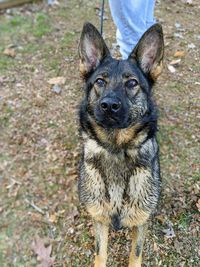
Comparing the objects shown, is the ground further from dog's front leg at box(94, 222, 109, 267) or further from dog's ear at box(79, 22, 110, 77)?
dog's ear at box(79, 22, 110, 77)

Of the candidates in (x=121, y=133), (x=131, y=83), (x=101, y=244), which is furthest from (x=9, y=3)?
(x=101, y=244)

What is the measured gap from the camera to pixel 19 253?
150 inches

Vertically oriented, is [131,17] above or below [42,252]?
above

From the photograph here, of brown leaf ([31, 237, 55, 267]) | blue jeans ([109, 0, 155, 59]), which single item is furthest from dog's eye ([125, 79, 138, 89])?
brown leaf ([31, 237, 55, 267])

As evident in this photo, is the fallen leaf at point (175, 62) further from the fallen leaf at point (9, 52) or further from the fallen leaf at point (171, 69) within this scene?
the fallen leaf at point (9, 52)

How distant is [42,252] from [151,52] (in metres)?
2.28

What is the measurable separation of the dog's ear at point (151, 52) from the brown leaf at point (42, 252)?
207 centimetres

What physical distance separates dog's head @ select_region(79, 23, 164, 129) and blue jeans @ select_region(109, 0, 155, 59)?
3.11ft

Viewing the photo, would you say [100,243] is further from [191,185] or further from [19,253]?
[191,185]

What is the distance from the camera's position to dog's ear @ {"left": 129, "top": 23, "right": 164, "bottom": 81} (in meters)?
2.95

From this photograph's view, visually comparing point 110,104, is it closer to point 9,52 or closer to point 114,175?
point 114,175

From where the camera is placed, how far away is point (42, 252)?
3785 mm

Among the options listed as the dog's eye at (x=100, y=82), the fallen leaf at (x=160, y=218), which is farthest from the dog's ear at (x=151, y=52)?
the fallen leaf at (x=160, y=218)

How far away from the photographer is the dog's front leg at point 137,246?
330 centimetres
